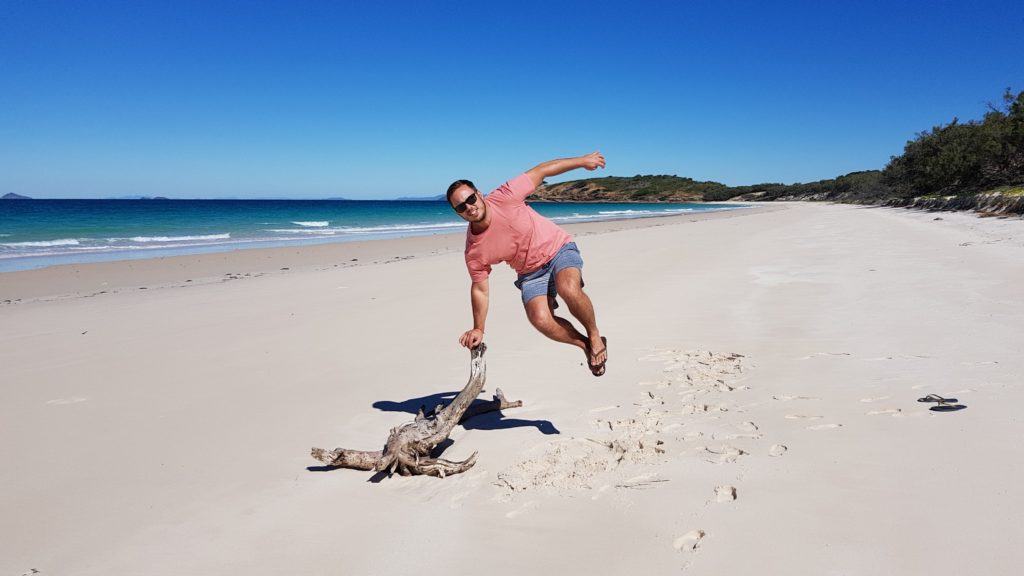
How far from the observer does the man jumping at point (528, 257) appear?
381cm

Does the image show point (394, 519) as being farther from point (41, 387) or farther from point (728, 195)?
point (728, 195)

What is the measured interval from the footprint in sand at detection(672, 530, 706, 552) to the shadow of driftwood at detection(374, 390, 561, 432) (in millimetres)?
1472

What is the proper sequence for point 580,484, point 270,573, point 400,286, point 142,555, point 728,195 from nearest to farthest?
point 270,573, point 142,555, point 580,484, point 400,286, point 728,195

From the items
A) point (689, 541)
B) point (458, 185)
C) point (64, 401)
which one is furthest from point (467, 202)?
point (64, 401)

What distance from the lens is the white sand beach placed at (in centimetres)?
254

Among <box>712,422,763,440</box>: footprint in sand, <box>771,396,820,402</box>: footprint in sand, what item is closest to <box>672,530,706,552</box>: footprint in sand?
<box>712,422,763,440</box>: footprint in sand

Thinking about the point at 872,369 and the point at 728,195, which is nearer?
the point at 872,369

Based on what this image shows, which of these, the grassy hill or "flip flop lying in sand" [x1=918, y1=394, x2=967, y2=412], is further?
the grassy hill

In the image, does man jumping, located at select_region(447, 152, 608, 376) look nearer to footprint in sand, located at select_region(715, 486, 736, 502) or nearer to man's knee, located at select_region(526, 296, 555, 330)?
man's knee, located at select_region(526, 296, 555, 330)

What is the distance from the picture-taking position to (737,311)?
7.87 m

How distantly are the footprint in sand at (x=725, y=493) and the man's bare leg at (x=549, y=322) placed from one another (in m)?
1.36

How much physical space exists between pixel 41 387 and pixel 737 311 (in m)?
7.83

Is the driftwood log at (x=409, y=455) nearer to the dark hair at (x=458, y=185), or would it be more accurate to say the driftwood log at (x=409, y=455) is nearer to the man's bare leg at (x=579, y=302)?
the man's bare leg at (x=579, y=302)

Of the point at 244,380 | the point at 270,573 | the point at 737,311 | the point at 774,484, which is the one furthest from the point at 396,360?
the point at 737,311
